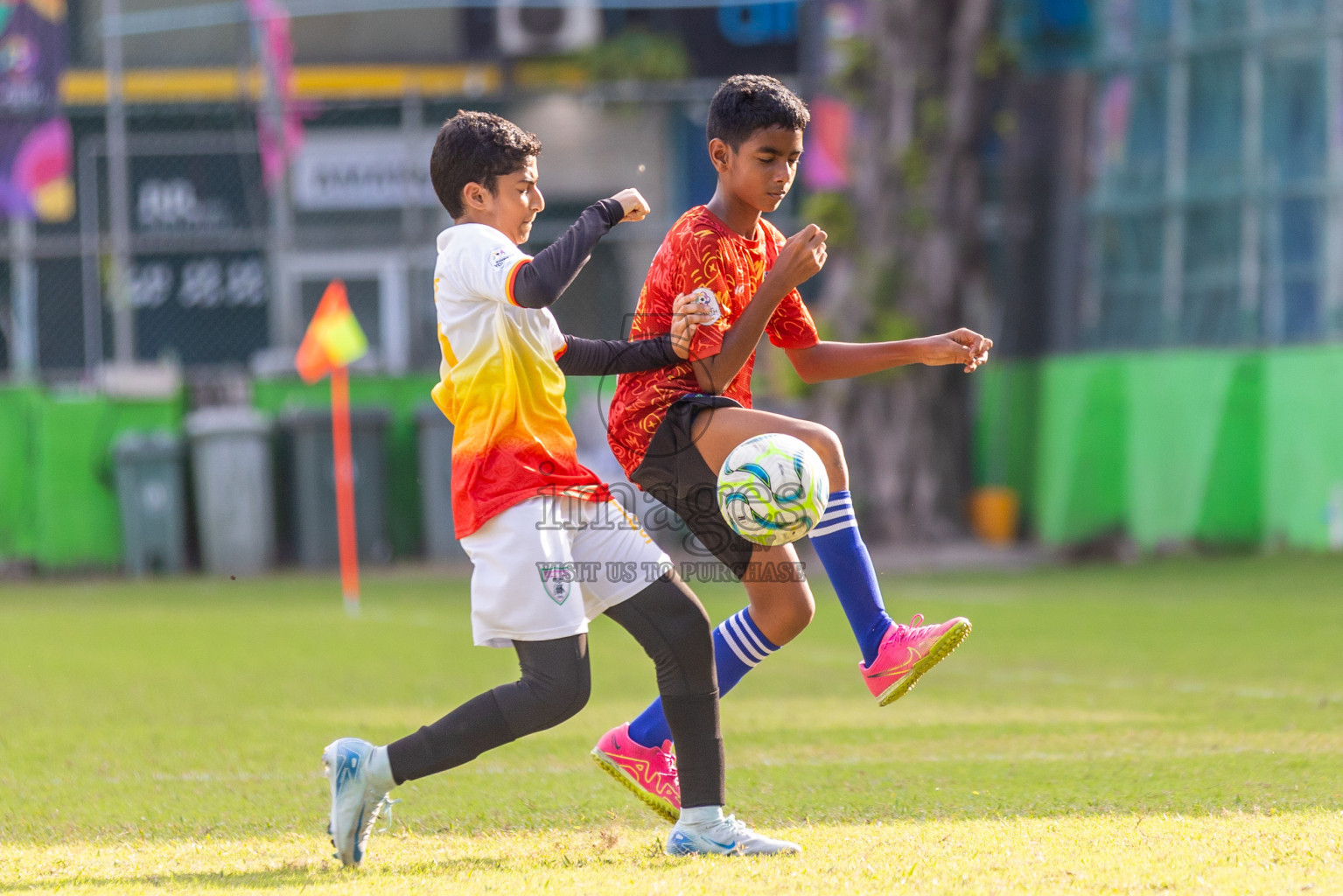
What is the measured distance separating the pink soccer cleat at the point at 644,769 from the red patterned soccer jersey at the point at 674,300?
29.2 inches

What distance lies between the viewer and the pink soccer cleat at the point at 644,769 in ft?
14.6

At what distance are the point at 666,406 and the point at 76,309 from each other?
16.5 metres

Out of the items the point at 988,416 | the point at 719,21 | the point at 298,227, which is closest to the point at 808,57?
the point at 719,21

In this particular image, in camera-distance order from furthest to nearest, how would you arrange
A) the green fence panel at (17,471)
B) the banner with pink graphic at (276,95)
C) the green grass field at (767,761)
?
the banner with pink graphic at (276,95), the green fence panel at (17,471), the green grass field at (767,761)

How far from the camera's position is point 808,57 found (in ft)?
65.5

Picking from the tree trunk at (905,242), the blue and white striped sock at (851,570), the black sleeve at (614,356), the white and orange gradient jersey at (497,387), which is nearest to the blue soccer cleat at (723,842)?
the blue and white striped sock at (851,570)

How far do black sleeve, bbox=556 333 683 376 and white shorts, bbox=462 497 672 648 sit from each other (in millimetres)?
372

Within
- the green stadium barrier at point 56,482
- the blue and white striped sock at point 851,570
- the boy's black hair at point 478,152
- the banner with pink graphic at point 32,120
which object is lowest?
the green stadium barrier at point 56,482

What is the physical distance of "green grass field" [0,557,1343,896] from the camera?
3961mm

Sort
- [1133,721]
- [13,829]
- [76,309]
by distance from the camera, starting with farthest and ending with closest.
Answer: [76,309], [1133,721], [13,829]

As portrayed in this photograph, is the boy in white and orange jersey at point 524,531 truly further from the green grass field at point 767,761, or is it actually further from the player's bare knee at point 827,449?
the player's bare knee at point 827,449

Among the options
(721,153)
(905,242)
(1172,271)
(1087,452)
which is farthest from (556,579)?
(905,242)

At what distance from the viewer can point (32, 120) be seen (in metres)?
18.9

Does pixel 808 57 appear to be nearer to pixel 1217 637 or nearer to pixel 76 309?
pixel 76 309
